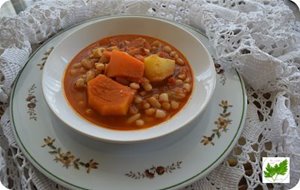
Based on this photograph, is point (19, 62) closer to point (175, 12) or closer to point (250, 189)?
point (175, 12)

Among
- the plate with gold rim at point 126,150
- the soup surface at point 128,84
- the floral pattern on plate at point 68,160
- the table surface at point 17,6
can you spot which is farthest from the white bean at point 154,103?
the table surface at point 17,6

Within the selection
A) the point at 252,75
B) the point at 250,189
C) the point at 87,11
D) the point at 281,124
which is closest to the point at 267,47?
the point at 252,75

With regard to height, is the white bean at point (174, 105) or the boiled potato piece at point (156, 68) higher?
the boiled potato piece at point (156, 68)
